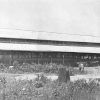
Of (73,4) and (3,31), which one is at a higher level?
(73,4)

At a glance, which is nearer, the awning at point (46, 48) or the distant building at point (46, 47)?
the distant building at point (46, 47)

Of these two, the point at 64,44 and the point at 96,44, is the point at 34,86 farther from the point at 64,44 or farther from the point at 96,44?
the point at 96,44

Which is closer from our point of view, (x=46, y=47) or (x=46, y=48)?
(x=46, y=48)

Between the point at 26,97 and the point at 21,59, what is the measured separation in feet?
39.9

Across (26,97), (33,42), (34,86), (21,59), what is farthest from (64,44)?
(26,97)

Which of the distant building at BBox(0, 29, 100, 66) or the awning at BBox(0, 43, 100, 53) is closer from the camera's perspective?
the distant building at BBox(0, 29, 100, 66)

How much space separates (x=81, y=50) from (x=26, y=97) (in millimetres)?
18224

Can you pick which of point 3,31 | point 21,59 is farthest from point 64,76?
point 3,31

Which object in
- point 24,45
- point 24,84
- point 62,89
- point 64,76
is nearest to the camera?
point 62,89

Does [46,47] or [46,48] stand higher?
[46,47]

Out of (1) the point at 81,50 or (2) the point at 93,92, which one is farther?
(1) the point at 81,50

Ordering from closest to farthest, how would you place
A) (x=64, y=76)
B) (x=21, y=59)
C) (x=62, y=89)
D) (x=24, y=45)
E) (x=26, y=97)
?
(x=26, y=97), (x=62, y=89), (x=64, y=76), (x=21, y=59), (x=24, y=45)

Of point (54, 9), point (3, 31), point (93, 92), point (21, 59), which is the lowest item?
point (93, 92)

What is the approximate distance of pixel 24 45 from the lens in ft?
72.3
